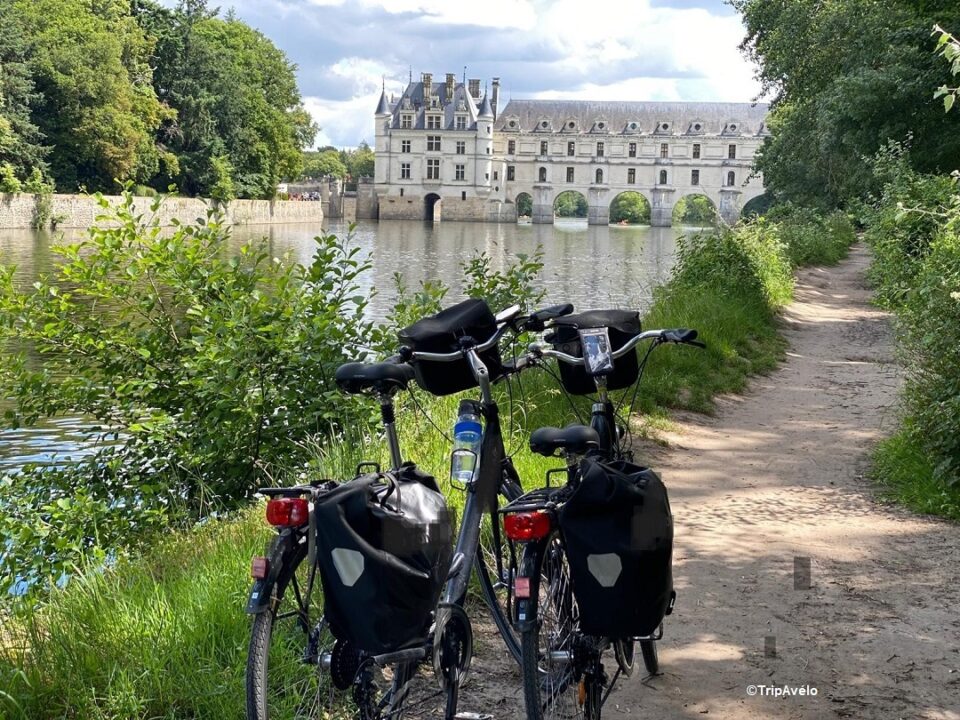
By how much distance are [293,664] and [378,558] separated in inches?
38.7

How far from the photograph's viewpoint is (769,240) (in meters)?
18.9

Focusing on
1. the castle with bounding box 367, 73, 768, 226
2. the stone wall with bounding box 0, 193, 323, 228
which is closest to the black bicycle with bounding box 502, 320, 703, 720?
the stone wall with bounding box 0, 193, 323, 228

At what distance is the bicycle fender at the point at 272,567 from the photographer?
9.29 feet

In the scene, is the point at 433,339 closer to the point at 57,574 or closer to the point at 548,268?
the point at 57,574

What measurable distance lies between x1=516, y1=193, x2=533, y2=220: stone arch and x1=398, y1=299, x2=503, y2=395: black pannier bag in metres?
110

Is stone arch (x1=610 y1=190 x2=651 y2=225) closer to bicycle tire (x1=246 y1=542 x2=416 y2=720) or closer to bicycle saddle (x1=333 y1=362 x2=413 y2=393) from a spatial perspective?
bicycle tire (x1=246 y1=542 x2=416 y2=720)

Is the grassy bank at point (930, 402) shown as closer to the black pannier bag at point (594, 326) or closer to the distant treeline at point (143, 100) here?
the black pannier bag at point (594, 326)

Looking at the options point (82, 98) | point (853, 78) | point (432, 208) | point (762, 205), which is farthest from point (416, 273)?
point (432, 208)

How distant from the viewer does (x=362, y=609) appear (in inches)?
107

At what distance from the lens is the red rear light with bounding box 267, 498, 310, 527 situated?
2875 millimetres

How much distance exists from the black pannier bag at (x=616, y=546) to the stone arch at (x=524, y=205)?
11045 cm

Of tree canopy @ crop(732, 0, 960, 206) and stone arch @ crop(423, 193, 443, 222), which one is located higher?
tree canopy @ crop(732, 0, 960, 206)

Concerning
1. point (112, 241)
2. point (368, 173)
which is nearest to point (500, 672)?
point (112, 241)

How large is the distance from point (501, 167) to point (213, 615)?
107 metres
